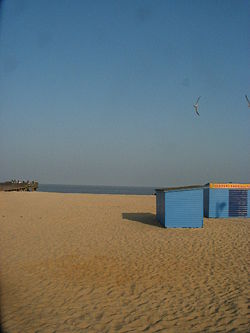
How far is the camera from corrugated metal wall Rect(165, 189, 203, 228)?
55.8ft

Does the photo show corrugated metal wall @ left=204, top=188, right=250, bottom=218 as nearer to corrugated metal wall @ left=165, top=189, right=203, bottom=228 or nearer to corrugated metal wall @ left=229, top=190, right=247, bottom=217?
corrugated metal wall @ left=229, top=190, right=247, bottom=217

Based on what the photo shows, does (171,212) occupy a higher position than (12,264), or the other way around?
(171,212)

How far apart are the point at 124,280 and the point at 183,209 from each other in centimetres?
890

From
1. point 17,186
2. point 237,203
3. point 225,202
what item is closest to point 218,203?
point 225,202

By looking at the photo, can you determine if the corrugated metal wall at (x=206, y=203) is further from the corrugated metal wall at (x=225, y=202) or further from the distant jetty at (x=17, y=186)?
the distant jetty at (x=17, y=186)

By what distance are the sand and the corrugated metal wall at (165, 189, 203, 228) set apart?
2.38 ft

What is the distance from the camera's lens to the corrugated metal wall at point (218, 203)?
70.5 feet

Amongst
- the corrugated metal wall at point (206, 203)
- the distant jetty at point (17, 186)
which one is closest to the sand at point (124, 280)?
the corrugated metal wall at point (206, 203)

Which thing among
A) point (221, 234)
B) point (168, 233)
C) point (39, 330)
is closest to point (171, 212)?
point (168, 233)

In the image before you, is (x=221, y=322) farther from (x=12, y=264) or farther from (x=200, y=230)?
(x=200, y=230)

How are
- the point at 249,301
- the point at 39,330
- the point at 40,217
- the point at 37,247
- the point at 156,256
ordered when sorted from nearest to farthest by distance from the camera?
the point at 39,330 < the point at 249,301 < the point at 156,256 < the point at 37,247 < the point at 40,217

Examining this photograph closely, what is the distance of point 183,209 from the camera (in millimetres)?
17062

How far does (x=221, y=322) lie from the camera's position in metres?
6.12

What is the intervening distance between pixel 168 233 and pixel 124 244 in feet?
10.3
